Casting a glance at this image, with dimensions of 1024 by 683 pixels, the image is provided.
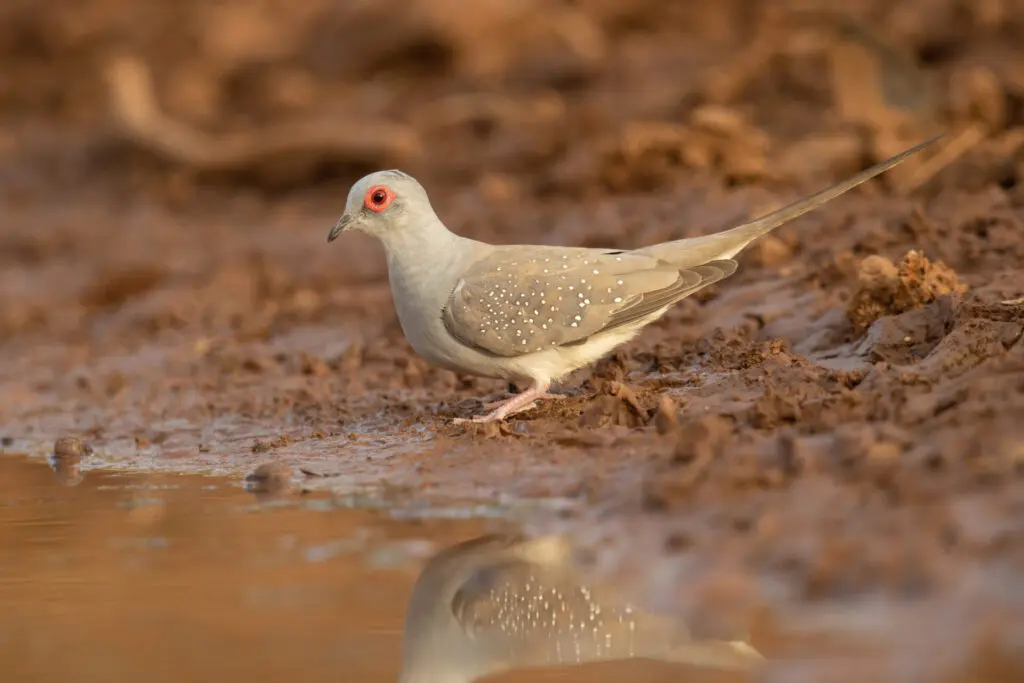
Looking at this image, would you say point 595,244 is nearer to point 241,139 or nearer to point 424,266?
point 424,266

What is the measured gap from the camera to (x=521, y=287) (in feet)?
20.8

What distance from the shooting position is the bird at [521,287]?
6.27 metres

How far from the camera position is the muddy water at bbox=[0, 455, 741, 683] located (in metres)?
3.68

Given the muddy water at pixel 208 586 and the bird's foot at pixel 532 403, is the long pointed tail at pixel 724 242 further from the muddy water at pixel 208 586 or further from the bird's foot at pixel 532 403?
the muddy water at pixel 208 586

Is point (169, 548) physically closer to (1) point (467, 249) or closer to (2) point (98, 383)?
(1) point (467, 249)

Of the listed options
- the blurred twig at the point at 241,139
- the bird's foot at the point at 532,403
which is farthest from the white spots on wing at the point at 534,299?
the blurred twig at the point at 241,139

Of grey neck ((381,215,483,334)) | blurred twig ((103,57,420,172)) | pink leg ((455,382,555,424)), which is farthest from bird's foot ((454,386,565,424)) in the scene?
blurred twig ((103,57,420,172))

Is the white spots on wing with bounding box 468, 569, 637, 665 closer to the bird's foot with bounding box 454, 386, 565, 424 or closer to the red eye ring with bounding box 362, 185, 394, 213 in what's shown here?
the bird's foot with bounding box 454, 386, 565, 424

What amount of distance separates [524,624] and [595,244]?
6063mm

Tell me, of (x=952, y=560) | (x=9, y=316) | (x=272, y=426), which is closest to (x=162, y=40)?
(x=9, y=316)

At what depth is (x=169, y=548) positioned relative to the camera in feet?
16.5

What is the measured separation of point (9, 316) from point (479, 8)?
765 centimetres

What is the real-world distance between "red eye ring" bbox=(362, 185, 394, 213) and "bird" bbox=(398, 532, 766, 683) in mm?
2495

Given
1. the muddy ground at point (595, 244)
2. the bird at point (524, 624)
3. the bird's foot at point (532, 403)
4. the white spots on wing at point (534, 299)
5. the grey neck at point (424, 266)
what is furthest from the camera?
the bird's foot at point (532, 403)
